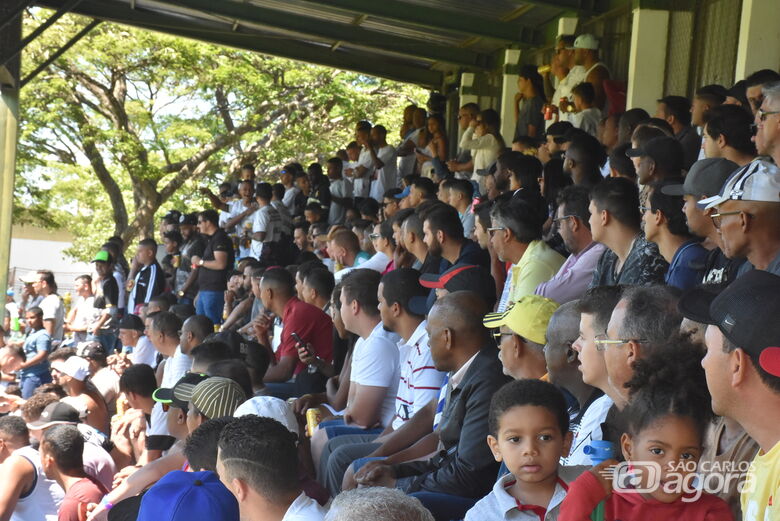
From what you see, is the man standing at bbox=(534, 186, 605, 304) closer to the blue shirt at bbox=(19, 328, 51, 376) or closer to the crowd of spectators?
the crowd of spectators

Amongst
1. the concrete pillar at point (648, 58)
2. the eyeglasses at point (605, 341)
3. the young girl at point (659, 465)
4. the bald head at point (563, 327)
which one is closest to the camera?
the young girl at point (659, 465)

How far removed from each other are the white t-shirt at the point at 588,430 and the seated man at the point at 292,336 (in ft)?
11.3

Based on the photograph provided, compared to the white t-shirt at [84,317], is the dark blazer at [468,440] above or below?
above

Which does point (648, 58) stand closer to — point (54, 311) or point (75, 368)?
point (75, 368)

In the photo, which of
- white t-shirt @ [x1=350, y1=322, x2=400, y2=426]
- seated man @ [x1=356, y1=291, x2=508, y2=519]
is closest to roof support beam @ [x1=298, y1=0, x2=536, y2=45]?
white t-shirt @ [x1=350, y1=322, x2=400, y2=426]

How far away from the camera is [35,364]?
10.6 metres

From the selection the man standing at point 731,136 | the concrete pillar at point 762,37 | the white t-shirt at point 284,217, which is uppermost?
the concrete pillar at point 762,37

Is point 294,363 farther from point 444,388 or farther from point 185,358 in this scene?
point 444,388

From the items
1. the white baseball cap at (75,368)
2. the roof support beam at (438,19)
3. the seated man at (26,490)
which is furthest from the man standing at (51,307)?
the seated man at (26,490)

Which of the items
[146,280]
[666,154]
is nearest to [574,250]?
[666,154]

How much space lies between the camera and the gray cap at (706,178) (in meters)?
3.75

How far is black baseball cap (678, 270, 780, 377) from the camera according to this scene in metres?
1.92

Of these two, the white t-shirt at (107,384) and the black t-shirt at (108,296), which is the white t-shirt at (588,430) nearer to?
the white t-shirt at (107,384)

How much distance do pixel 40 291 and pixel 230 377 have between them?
7.69m
